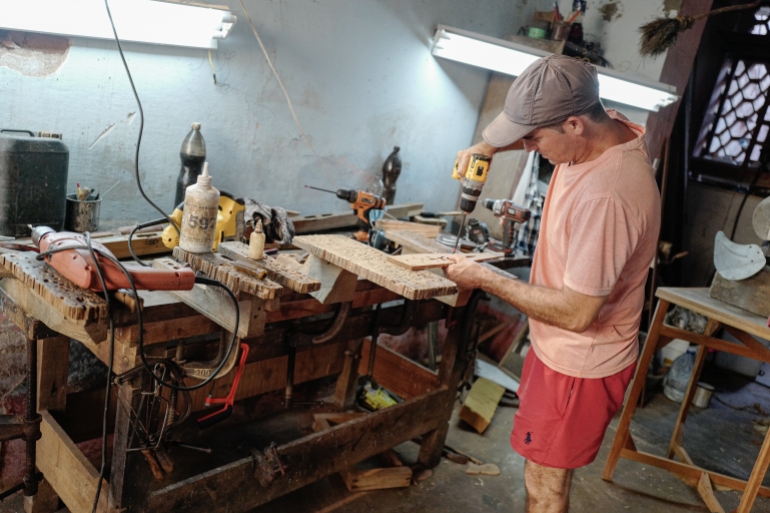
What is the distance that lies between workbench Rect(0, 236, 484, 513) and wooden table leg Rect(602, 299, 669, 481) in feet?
2.97

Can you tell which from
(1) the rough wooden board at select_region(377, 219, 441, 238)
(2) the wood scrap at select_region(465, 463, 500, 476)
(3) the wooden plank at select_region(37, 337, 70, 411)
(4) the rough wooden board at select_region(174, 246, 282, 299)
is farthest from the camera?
(2) the wood scrap at select_region(465, 463, 500, 476)

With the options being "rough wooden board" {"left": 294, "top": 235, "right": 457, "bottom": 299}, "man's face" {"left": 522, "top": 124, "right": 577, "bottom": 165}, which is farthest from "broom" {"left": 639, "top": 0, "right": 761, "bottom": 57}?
"rough wooden board" {"left": 294, "top": 235, "right": 457, "bottom": 299}

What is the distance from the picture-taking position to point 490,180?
4.36 meters

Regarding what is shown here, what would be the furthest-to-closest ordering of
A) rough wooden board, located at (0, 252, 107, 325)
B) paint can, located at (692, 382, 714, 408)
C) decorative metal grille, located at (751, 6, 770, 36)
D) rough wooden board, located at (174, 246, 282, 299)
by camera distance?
decorative metal grille, located at (751, 6, 770, 36), paint can, located at (692, 382, 714, 408), rough wooden board, located at (174, 246, 282, 299), rough wooden board, located at (0, 252, 107, 325)

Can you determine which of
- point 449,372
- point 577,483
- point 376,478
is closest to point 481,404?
point 577,483

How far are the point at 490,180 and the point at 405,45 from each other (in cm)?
112

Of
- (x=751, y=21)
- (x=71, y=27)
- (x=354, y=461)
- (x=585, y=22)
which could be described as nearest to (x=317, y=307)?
(x=354, y=461)

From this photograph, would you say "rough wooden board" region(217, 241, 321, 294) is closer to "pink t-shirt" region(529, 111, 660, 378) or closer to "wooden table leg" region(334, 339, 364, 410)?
"pink t-shirt" region(529, 111, 660, 378)

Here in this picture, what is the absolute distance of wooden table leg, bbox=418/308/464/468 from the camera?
3.11 meters

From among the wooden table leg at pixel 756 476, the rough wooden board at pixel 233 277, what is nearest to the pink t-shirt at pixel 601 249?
the rough wooden board at pixel 233 277

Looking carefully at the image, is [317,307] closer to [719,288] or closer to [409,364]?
[409,364]

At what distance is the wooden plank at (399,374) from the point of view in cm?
339

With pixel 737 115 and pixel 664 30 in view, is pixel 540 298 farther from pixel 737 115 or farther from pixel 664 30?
pixel 737 115

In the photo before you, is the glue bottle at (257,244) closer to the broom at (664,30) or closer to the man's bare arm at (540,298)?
the man's bare arm at (540,298)
